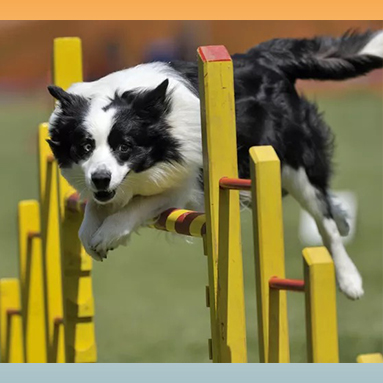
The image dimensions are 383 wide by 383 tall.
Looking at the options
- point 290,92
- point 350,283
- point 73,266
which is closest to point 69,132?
point 73,266

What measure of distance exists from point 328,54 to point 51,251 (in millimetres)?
1956

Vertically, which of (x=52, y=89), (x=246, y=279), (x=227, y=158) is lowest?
(x=246, y=279)

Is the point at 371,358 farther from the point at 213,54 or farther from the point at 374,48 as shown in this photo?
the point at 374,48

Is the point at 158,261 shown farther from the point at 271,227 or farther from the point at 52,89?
the point at 271,227

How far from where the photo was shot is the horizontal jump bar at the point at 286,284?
2.93 metres

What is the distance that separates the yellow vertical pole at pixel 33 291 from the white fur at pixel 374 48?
2.19m

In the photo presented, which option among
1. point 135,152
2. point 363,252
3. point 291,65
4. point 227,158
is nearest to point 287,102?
point 291,65

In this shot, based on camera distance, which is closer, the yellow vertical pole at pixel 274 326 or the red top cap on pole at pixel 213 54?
the yellow vertical pole at pixel 274 326

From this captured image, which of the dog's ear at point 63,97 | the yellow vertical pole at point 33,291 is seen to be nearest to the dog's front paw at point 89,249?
the dog's ear at point 63,97

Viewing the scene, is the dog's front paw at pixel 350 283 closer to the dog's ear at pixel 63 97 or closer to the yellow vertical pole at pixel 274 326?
the dog's ear at pixel 63 97

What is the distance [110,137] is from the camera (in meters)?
4.16

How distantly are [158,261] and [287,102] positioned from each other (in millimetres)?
5649

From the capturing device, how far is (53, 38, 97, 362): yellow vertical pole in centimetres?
510

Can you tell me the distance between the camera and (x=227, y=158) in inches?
140
